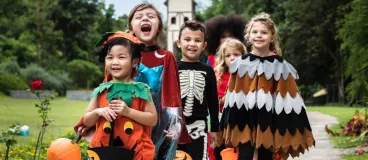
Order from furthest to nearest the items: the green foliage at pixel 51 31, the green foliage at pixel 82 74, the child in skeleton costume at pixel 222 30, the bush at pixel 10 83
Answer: the green foliage at pixel 82 74 → the green foliage at pixel 51 31 → the bush at pixel 10 83 → the child in skeleton costume at pixel 222 30

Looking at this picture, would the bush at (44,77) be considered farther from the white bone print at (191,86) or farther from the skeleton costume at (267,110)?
the skeleton costume at (267,110)

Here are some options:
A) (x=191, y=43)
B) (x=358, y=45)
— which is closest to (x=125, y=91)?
(x=191, y=43)

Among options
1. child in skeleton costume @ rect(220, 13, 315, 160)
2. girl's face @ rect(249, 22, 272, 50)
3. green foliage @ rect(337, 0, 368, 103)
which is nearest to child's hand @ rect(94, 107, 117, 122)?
child in skeleton costume @ rect(220, 13, 315, 160)

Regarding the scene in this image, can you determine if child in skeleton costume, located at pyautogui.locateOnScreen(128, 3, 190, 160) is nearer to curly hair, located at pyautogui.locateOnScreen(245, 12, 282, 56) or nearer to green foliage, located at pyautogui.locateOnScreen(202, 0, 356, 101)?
curly hair, located at pyautogui.locateOnScreen(245, 12, 282, 56)

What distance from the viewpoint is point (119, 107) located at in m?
3.55

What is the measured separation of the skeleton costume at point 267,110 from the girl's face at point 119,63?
52.1 inches

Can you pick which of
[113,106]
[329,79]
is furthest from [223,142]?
Answer: [329,79]

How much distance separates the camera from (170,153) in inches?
170

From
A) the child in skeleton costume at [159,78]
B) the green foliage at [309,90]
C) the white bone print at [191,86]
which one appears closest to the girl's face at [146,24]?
the child in skeleton costume at [159,78]

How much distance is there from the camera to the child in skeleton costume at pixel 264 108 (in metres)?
4.76

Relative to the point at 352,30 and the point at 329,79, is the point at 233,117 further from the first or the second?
the point at 329,79

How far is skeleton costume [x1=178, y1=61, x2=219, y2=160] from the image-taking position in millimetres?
5172

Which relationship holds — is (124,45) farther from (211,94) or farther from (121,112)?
(211,94)

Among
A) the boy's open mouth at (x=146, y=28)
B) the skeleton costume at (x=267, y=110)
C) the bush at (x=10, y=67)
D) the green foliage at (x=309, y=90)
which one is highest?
the boy's open mouth at (x=146, y=28)
